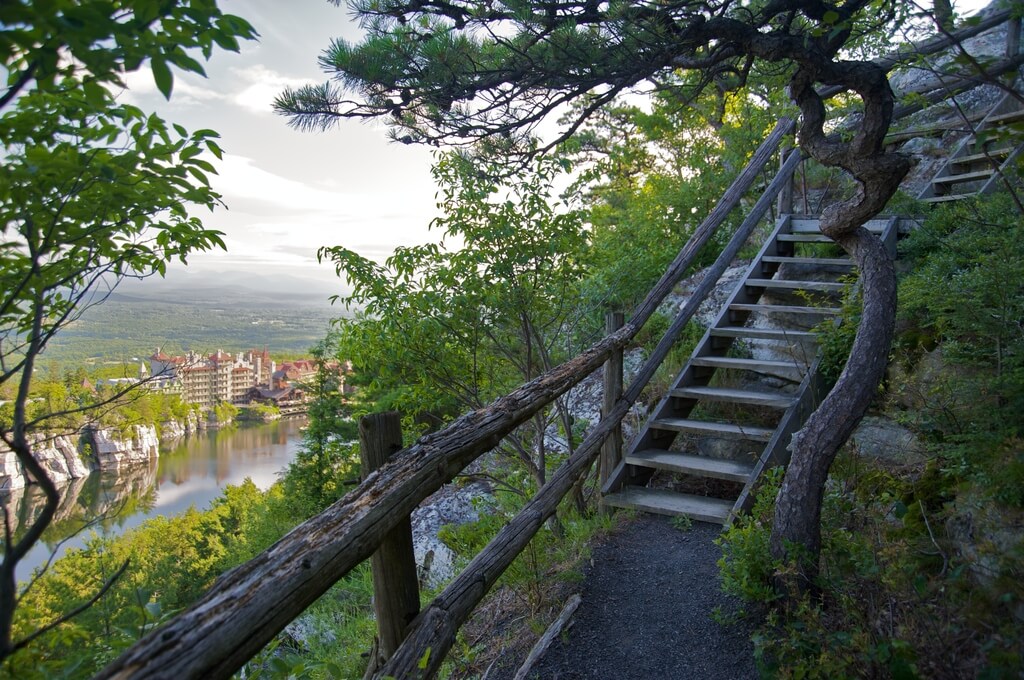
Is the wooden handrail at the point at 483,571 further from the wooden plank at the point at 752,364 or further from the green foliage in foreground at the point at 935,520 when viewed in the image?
the green foliage in foreground at the point at 935,520

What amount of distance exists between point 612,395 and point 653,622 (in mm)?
1581

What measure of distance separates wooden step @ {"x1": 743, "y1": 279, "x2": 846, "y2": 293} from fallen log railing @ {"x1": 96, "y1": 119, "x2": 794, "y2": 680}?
350cm

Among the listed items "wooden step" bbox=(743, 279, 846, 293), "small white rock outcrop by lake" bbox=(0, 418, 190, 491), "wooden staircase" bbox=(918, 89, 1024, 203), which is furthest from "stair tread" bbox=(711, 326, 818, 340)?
"small white rock outcrop by lake" bbox=(0, 418, 190, 491)

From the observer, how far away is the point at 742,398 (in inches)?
168

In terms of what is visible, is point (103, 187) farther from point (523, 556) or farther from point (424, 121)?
point (523, 556)

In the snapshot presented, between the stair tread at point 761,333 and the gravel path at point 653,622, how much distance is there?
1644 mm

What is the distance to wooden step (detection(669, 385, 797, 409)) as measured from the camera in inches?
163

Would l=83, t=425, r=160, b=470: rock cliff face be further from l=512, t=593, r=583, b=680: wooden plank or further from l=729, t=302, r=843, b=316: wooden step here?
l=729, t=302, r=843, b=316: wooden step

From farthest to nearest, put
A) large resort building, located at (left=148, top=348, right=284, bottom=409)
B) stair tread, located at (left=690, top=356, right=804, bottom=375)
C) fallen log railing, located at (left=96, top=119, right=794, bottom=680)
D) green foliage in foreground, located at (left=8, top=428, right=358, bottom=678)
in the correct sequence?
large resort building, located at (left=148, top=348, right=284, bottom=409) < stair tread, located at (left=690, top=356, right=804, bottom=375) < green foliage in foreground, located at (left=8, top=428, right=358, bottom=678) < fallen log railing, located at (left=96, top=119, right=794, bottom=680)

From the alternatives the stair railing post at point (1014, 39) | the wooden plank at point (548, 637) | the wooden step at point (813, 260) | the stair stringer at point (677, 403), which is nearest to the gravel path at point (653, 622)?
the wooden plank at point (548, 637)

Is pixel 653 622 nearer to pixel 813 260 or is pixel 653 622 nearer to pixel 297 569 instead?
pixel 297 569

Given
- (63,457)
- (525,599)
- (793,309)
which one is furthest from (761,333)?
(63,457)

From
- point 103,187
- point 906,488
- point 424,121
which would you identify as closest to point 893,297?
point 906,488

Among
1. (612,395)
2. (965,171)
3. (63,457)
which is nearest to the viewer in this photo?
(63,457)
